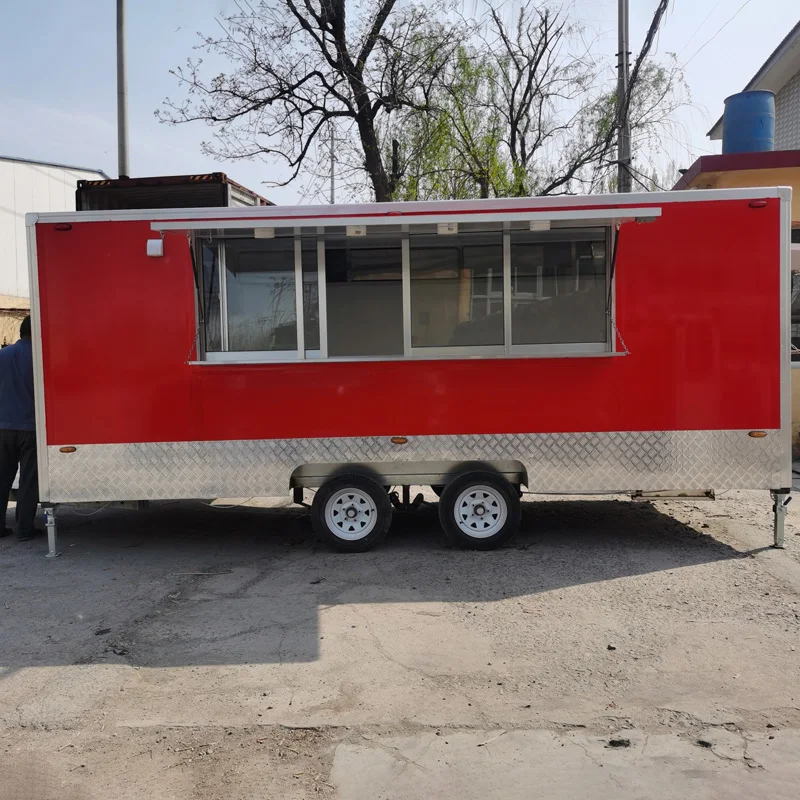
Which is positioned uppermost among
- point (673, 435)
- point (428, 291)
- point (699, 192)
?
point (699, 192)

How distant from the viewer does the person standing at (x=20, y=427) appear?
24.3ft

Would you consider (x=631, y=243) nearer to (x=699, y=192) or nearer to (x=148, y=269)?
(x=699, y=192)

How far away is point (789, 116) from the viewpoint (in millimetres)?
17078

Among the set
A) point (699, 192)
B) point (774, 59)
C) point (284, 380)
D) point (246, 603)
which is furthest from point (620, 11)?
point (246, 603)

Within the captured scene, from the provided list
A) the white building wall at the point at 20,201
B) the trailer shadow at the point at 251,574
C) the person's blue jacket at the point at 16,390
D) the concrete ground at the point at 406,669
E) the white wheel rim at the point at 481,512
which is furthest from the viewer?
the white building wall at the point at 20,201

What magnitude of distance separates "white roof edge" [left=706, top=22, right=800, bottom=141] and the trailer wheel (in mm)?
13755

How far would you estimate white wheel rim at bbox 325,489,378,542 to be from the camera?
6.76m

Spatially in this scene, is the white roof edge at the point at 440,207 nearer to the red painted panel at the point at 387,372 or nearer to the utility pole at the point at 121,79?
the red painted panel at the point at 387,372

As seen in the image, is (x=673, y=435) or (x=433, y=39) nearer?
(x=673, y=435)

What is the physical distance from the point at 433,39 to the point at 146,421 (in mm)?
11159

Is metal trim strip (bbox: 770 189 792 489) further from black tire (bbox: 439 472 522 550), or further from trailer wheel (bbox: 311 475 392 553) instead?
trailer wheel (bbox: 311 475 392 553)

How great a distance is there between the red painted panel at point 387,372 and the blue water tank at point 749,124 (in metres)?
6.99

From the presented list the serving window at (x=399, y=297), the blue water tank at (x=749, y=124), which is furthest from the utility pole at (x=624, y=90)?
the serving window at (x=399, y=297)

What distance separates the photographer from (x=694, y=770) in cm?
336
